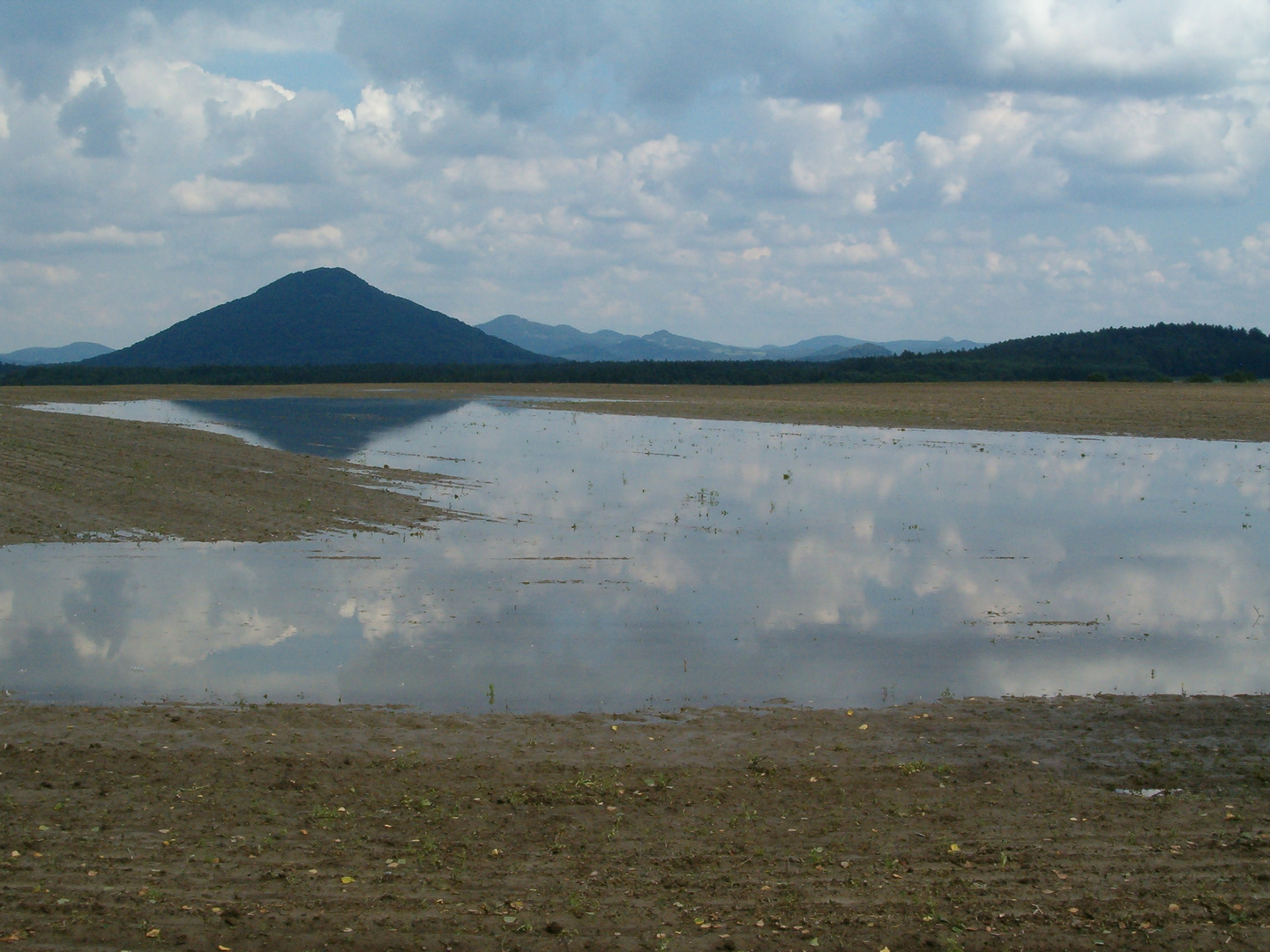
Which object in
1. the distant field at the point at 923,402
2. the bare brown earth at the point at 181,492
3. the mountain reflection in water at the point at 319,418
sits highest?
the distant field at the point at 923,402

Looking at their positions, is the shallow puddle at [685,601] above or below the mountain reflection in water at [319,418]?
below

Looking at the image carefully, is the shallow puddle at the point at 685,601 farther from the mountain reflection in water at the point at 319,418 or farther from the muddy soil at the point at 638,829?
the mountain reflection in water at the point at 319,418

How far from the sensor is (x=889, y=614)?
13.5 m

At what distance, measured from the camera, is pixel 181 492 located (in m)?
21.5

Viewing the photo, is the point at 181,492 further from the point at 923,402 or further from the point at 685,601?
the point at 923,402

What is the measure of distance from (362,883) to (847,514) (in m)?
16.3

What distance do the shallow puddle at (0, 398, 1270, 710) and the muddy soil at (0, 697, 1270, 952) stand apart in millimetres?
1076

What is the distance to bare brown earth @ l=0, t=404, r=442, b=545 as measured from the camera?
1839 centimetres

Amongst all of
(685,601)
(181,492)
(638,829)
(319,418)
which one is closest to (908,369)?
(319,418)

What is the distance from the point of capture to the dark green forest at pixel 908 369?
101188mm

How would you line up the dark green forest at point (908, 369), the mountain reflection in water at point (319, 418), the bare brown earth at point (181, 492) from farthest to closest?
the dark green forest at point (908, 369)
the mountain reflection in water at point (319, 418)
the bare brown earth at point (181, 492)

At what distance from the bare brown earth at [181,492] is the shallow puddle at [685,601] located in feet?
3.96

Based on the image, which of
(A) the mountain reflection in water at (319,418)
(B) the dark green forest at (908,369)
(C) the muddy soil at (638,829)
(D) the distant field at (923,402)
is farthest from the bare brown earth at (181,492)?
(B) the dark green forest at (908,369)

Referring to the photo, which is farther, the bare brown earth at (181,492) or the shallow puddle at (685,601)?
the bare brown earth at (181,492)
